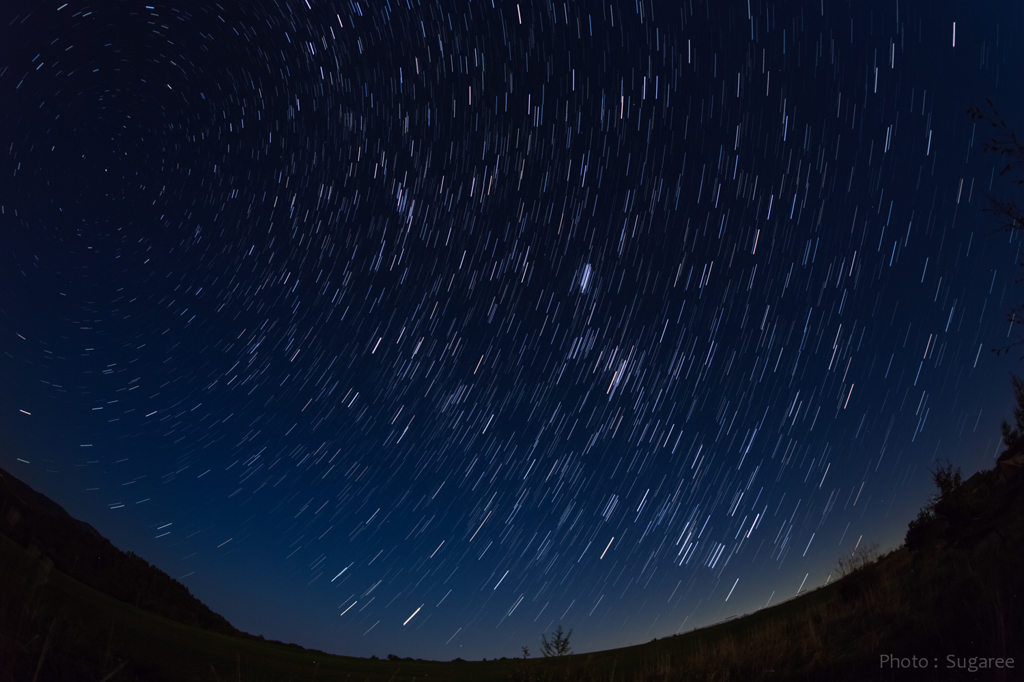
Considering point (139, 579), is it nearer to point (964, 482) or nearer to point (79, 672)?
point (79, 672)

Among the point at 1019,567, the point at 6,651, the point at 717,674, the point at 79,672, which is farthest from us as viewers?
the point at 717,674

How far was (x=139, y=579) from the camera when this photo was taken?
24.6 m

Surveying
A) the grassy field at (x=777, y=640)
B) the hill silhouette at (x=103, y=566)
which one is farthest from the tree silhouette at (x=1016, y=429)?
the hill silhouette at (x=103, y=566)

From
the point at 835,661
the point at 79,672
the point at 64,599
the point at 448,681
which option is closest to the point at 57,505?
the point at 64,599

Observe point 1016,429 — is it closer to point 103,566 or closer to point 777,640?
point 777,640

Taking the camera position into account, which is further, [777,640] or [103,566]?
[103,566]

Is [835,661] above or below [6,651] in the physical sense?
below

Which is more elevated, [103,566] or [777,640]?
[103,566]

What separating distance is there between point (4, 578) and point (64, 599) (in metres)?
8.70

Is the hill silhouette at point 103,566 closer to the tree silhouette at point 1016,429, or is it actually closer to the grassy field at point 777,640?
the grassy field at point 777,640

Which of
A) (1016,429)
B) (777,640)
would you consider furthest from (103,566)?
(1016,429)

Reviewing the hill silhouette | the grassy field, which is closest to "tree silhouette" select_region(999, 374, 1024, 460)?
the grassy field

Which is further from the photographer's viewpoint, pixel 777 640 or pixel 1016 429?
pixel 1016 429

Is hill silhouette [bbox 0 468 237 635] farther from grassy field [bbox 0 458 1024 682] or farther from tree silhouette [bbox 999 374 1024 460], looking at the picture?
tree silhouette [bbox 999 374 1024 460]
